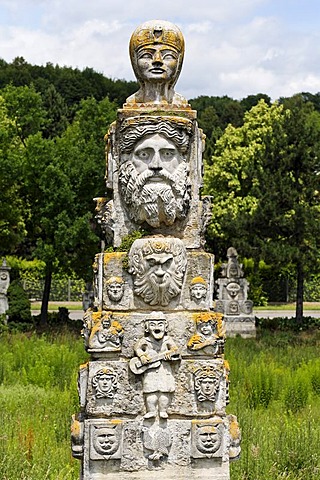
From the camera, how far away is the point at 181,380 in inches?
193

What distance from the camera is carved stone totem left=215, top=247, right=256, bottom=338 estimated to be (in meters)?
21.0

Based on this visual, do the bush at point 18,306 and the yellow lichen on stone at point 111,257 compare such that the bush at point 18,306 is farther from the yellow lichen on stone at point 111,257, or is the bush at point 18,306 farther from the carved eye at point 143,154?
the carved eye at point 143,154

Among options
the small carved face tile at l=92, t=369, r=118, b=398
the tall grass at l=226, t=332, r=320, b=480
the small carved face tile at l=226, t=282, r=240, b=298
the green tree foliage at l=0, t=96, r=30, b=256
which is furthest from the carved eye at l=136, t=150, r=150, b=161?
the small carved face tile at l=226, t=282, r=240, b=298

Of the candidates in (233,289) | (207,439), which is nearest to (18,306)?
(233,289)

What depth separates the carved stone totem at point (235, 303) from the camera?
2103cm

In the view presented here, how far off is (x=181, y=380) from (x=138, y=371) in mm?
338

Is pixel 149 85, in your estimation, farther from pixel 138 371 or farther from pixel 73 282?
pixel 73 282

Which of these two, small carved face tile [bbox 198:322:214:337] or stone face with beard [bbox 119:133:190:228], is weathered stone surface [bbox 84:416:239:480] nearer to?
small carved face tile [bbox 198:322:214:337]

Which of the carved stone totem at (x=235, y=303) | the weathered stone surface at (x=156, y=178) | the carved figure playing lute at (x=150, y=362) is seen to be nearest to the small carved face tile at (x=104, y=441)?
the carved figure playing lute at (x=150, y=362)

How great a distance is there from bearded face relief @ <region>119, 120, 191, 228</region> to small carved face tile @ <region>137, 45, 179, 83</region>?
41cm

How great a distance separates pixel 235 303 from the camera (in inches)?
836

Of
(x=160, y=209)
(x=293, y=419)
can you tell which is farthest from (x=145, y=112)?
(x=293, y=419)

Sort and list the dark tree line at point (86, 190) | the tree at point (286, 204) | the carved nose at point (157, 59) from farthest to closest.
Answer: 1. the tree at point (286, 204)
2. the dark tree line at point (86, 190)
3. the carved nose at point (157, 59)

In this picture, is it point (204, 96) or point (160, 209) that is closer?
point (160, 209)
